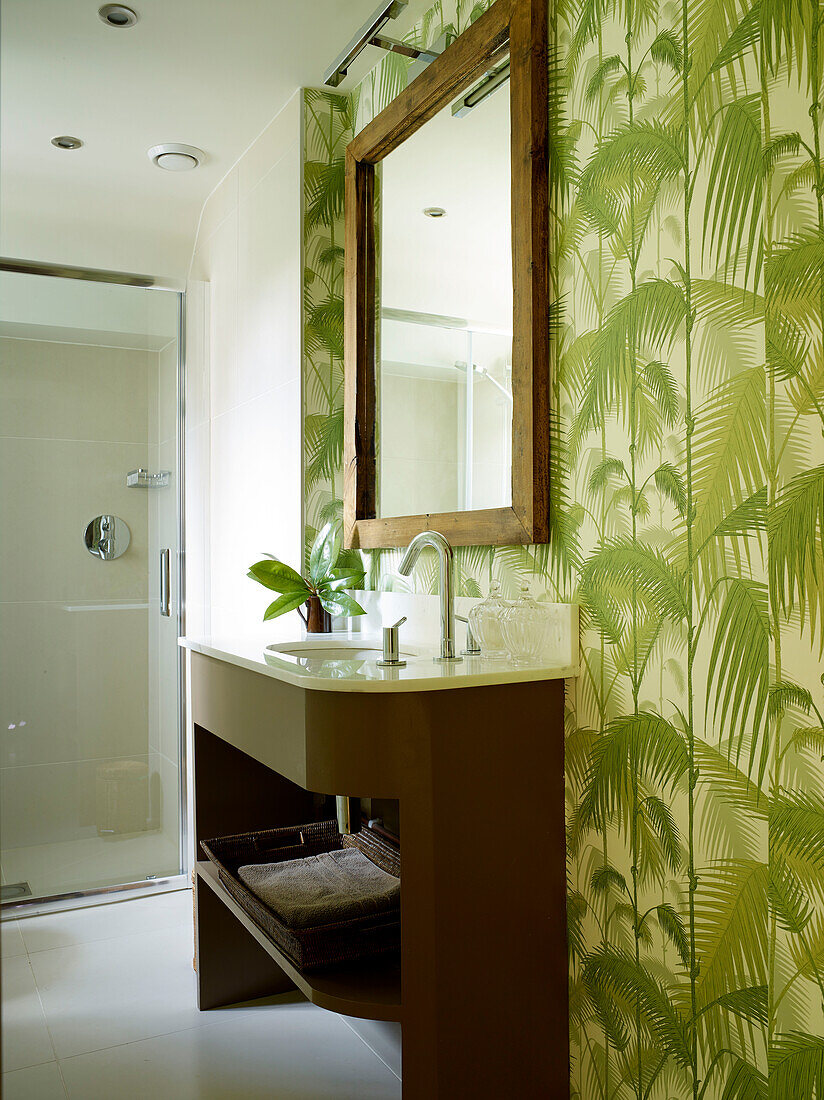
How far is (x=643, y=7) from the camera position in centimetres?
136

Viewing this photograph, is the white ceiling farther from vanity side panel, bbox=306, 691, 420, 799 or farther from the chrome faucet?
vanity side panel, bbox=306, 691, 420, 799

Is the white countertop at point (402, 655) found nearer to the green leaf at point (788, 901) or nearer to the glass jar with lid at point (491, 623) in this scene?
the glass jar with lid at point (491, 623)

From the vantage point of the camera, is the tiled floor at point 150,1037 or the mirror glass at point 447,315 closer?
the mirror glass at point 447,315

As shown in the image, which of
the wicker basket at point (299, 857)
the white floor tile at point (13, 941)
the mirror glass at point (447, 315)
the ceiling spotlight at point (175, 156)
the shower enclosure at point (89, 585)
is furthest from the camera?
the shower enclosure at point (89, 585)

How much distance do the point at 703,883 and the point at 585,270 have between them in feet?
3.23

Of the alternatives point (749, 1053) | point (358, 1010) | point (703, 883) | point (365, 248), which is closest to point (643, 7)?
point (365, 248)

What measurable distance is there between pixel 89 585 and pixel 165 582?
265 millimetres

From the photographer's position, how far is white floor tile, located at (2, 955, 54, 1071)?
6.45ft

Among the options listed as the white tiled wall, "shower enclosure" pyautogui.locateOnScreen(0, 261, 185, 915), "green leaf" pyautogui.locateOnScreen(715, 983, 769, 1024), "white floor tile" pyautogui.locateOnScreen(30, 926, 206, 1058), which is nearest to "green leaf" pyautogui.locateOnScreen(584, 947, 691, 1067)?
"green leaf" pyautogui.locateOnScreen(715, 983, 769, 1024)

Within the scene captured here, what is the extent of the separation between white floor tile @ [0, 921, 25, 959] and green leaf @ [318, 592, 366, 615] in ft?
4.43

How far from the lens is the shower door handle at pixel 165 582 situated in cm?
314

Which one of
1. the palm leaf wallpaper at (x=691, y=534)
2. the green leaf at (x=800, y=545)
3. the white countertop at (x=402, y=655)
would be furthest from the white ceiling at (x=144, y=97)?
the green leaf at (x=800, y=545)

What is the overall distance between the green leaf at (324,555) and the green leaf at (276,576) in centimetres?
7

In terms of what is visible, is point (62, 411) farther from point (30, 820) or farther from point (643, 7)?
point (643, 7)
